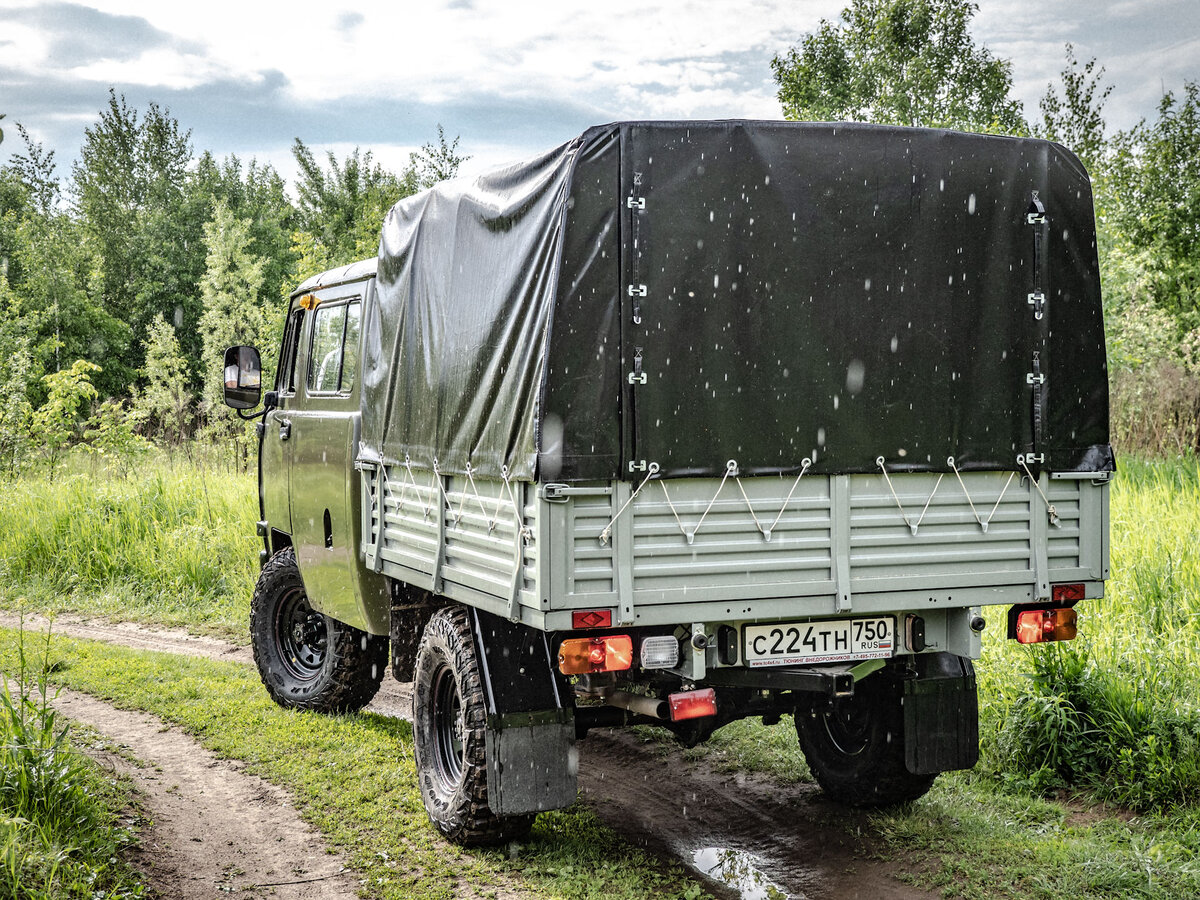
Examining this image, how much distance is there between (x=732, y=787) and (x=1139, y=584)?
308 cm

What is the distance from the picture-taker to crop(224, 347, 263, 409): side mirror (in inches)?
264

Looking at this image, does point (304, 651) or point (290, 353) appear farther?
point (304, 651)

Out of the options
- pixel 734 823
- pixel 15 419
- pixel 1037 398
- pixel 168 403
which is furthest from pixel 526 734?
pixel 168 403

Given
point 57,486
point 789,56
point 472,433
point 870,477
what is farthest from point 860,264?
point 789,56

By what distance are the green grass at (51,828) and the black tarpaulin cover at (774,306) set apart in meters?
1.96

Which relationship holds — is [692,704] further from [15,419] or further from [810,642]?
[15,419]

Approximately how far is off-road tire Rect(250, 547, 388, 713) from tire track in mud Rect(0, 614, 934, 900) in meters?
1.41

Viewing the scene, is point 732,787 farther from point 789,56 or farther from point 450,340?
point 789,56

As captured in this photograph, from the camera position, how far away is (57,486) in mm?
12922

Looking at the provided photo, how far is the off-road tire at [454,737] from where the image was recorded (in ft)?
14.3

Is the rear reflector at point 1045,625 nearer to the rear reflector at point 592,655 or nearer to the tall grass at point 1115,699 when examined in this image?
the tall grass at point 1115,699

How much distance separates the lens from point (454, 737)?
487 cm

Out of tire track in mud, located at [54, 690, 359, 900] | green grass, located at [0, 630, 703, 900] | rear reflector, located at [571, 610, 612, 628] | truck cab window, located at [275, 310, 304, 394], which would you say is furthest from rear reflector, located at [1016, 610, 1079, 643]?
truck cab window, located at [275, 310, 304, 394]

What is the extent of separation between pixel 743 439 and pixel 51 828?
2.94m
